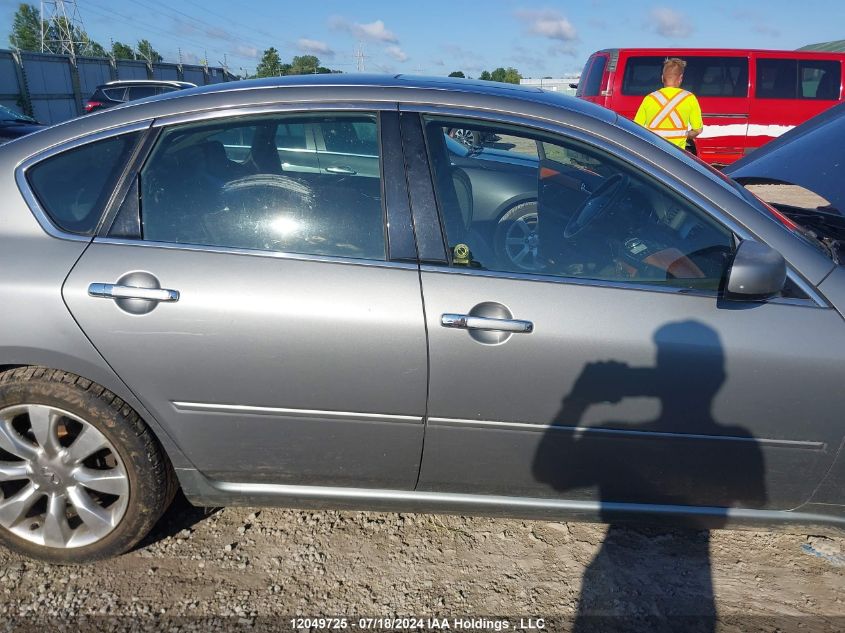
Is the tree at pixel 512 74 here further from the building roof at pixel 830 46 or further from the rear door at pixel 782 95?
the rear door at pixel 782 95

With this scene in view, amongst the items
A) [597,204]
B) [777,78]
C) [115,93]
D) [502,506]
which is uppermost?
[115,93]

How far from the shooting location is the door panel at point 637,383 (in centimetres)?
192

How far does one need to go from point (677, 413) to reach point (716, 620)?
2.41 ft

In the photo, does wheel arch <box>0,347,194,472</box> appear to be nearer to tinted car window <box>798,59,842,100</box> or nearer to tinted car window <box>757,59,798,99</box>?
tinted car window <box>757,59,798,99</box>

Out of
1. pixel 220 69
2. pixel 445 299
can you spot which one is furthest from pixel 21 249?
pixel 220 69

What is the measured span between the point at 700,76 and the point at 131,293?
414 inches

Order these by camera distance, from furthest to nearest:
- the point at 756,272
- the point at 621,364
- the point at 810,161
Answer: the point at 810,161 → the point at 621,364 → the point at 756,272

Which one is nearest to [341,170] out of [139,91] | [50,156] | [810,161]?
[50,156]

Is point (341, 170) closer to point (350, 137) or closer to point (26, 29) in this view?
point (350, 137)

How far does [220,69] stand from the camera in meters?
38.8

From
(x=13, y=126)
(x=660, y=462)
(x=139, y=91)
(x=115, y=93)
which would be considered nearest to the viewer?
(x=660, y=462)

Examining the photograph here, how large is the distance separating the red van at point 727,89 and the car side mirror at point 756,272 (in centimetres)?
905

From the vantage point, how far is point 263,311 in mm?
1967

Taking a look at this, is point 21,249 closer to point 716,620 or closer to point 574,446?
point 574,446
